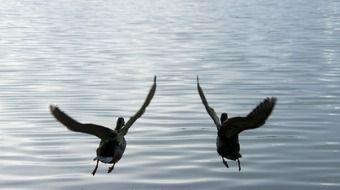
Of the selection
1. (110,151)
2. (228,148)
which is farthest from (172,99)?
(110,151)

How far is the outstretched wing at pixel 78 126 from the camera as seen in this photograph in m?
10.9

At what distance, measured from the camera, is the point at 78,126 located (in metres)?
11.0

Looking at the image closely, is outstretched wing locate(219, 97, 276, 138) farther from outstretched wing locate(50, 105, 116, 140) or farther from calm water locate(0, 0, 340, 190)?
calm water locate(0, 0, 340, 190)

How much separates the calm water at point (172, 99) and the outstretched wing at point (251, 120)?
8.25 m

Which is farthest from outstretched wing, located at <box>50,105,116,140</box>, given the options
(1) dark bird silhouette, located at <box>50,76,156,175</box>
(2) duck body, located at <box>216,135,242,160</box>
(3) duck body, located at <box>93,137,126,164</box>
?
(2) duck body, located at <box>216,135,242,160</box>

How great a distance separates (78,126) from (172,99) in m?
22.1

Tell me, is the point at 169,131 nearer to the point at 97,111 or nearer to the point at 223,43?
the point at 97,111

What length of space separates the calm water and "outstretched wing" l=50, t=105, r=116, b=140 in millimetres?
8294

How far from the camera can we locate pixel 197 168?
21156mm

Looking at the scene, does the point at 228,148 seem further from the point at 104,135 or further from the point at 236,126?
the point at 104,135

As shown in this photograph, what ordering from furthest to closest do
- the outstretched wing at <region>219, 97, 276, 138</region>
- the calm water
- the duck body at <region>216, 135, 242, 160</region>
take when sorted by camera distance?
the calm water, the duck body at <region>216, 135, 242, 160</region>, the outstretched wing at <region>219, 97, 276, 138</region>

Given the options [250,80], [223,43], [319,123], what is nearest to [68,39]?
[223,43]

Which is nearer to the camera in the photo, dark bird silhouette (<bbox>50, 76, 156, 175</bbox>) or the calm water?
dark bird silhouette (<bbox>50, 76, 156, 175</bbox>)

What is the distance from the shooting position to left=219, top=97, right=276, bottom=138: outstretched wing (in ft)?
35.6
